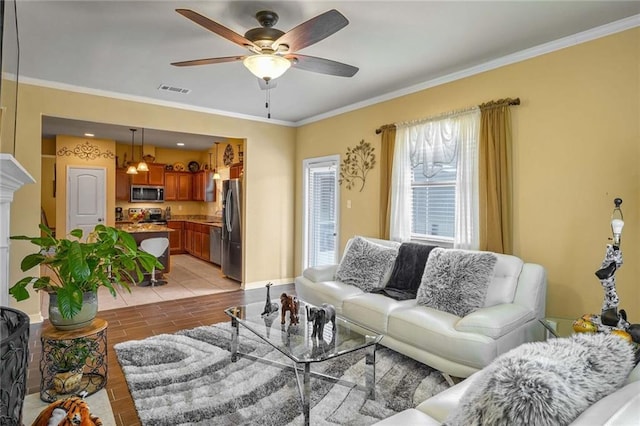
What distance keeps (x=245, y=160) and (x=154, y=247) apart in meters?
2.08

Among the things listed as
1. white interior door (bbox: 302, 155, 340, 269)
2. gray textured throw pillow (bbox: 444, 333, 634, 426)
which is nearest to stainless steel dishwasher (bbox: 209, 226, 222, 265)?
white interior door (bbox: 302, 155, 340, 269)

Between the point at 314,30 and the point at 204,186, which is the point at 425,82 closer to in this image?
the point at 314,30

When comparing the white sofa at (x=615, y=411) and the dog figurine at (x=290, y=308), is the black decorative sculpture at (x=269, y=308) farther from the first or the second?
the white sofa at (x=615, y=411)

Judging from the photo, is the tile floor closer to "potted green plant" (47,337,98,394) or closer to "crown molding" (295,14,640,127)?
"potted green plant" (47,337,98,394)

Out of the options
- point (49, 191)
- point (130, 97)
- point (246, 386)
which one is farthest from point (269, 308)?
point (49, 191)

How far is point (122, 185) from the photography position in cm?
863

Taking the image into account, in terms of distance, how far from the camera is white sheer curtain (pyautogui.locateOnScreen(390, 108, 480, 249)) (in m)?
3.61

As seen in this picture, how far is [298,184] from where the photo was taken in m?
6.23

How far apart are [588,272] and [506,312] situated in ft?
2.79

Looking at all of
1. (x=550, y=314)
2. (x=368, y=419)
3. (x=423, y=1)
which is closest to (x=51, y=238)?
(x=368, y=419)

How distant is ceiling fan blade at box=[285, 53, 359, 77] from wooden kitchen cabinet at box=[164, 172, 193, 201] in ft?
24.9

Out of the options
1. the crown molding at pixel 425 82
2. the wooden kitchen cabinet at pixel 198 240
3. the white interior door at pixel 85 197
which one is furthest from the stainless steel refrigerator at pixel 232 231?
the white interior door at pixel 85 197

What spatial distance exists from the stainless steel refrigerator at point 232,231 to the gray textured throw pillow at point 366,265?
8.00 feet

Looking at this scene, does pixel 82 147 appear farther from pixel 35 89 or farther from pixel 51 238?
pixel 51 238
